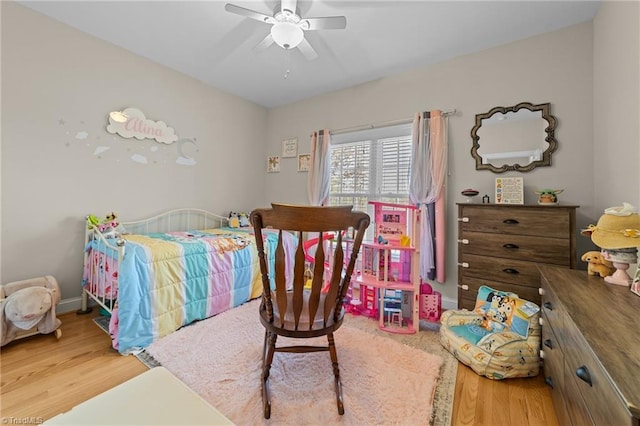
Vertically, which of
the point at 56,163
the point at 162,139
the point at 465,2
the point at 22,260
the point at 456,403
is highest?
the point at 465,2

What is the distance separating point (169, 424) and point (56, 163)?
104 inches

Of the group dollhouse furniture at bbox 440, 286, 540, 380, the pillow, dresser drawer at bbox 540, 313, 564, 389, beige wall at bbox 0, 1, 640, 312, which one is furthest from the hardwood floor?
beige wall at bbox 0, 1, 640, 312

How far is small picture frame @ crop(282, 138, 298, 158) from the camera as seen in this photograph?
362cm

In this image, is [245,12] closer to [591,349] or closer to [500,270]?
[591,349]

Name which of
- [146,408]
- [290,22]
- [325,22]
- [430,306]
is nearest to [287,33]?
[290,22]

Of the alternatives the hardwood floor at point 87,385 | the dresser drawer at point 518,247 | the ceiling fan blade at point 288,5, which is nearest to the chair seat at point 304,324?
the hardwood floor at point 87,385

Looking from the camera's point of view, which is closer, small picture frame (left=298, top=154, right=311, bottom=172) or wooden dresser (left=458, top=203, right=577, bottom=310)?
wooden dresser (left=458, top=203, right=577, bottom=310)

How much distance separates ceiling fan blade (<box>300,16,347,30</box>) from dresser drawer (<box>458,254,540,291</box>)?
1.93 metres

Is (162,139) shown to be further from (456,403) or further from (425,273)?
(456,403)

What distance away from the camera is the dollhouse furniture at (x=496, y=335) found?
1462 mm

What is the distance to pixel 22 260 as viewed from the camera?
2039 mm

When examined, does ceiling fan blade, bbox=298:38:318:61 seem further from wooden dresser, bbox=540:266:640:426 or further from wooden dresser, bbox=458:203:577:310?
wooden dresser, bbox=540:266:640:426

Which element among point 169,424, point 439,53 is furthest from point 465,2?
point 169,424

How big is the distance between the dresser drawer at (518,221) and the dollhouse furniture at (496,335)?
1.50 feet
